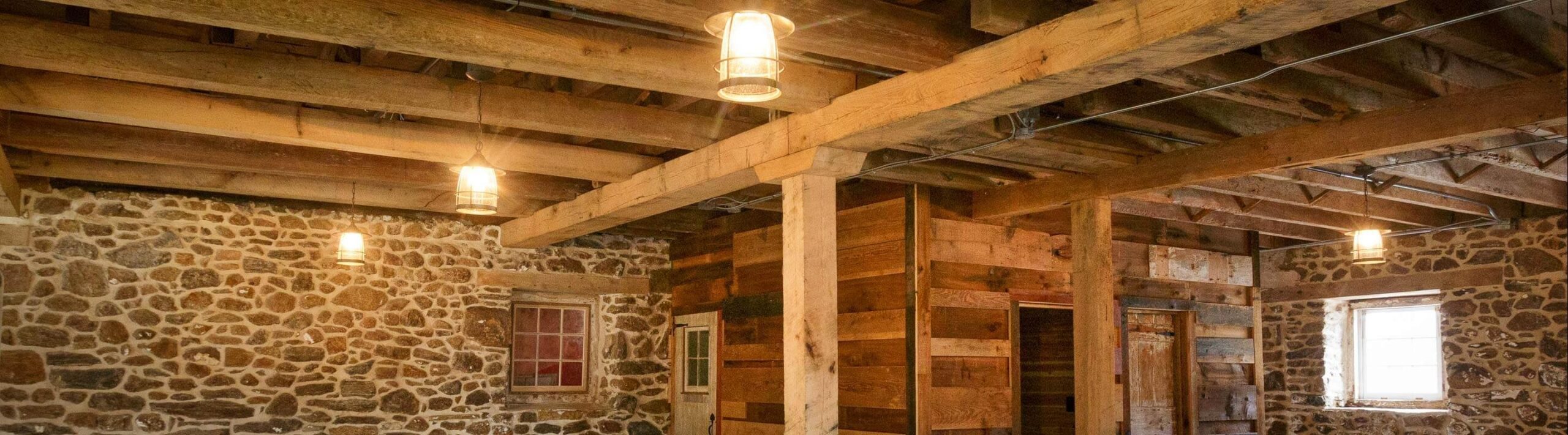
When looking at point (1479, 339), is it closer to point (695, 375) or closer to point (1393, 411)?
point (1393, 411)

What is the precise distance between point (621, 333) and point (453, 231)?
1663 mm

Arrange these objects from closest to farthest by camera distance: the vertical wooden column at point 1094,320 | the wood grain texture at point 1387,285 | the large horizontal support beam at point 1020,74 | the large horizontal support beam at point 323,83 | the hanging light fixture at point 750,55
A: the large horizontal support beam at point 1020,74 → the hanging light fixture at point 750,55 → the large horizontal support beam at point 323,83 → the vertical wooden column at point 1094,320 → the wood grain texture at point 1387,285

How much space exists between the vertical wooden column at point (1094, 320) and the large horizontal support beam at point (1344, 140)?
17cm

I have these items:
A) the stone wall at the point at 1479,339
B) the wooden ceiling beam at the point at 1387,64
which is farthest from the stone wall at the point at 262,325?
the wooden ceiling beam at the point at 1387,64

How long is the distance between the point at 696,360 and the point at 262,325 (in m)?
3.35

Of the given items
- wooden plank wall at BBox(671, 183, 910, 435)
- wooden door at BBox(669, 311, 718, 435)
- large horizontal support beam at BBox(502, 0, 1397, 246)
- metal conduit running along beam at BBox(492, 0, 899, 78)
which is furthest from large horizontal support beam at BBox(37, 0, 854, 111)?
wooden door at BBox(669, 311, 718, 435)

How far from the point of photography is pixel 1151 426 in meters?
8.41

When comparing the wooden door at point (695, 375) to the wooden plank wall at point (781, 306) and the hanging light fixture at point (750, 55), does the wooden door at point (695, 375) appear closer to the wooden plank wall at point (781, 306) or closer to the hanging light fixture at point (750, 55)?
the wooden plank wall at point (781, 306)

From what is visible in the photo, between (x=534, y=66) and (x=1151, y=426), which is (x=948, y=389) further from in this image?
(x=534, y=66)

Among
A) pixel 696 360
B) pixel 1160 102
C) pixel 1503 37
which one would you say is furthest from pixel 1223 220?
pixel 696 360

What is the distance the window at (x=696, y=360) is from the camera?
9.26m

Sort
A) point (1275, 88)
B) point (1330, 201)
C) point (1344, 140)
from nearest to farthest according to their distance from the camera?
point (1275, 88)
point (1344, 140)
point (1330, 201)

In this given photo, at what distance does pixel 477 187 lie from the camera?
5.30 meters

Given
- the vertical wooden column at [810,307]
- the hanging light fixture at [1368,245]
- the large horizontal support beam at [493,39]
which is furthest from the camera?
the hanging light fixture at [1368,245]
